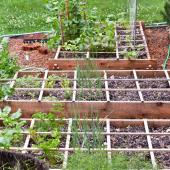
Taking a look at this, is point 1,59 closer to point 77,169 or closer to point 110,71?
point 110,71

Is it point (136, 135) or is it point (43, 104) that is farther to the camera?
point (43, 104)

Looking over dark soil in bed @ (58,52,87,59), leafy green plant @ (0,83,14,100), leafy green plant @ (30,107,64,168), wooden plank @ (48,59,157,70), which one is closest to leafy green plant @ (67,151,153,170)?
leafy green plant @ (30,107,64,168)

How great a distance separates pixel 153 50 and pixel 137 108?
261 centimetres

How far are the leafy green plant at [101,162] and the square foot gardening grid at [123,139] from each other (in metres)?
0.07

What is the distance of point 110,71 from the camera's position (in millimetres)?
6449

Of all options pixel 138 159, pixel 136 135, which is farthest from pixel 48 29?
pixel 138 159

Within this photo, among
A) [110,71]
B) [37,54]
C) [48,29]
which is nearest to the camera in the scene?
[110,71]

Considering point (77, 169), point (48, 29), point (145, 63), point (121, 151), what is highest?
point (77, 169)

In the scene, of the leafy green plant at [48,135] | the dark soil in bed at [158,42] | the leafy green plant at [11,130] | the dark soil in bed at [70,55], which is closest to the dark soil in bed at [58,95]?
the leafy green plant at [48,135]

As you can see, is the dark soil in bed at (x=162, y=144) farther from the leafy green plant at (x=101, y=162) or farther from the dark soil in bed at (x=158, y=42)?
the dark soil in bed at (x=158, y=42)

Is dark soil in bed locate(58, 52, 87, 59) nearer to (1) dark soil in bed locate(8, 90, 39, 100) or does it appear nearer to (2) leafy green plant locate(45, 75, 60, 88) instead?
(2) leafy green plant locate(45, 75, 60, 88)

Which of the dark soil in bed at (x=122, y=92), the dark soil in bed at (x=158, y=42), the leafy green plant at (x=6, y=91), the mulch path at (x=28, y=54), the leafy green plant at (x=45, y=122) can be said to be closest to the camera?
the leafy green plant at (x=45, y=122)

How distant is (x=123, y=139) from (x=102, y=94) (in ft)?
2.92

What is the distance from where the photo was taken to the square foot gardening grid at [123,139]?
4.57 m
